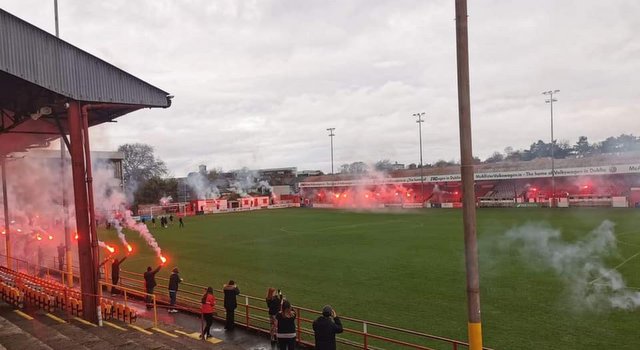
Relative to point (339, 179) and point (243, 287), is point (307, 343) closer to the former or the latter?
point (243, 287)

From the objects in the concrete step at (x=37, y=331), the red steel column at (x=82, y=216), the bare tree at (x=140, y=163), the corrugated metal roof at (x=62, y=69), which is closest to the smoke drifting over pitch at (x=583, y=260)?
the concrete step at (x=37, y=331)

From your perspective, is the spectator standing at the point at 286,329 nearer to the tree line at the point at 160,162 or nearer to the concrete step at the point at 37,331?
the concrete step at the point at 37,331

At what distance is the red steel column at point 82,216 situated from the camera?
12812 mm

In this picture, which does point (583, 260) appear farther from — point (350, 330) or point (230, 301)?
point (230, 301)

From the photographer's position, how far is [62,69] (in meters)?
12.4

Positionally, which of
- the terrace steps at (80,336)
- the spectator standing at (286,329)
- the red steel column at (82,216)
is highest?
the red steel column at (82,216)

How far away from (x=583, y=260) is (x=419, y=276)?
25.4ft

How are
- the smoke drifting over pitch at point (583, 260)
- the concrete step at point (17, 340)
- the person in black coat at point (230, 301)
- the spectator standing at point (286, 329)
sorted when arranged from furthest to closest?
the smoke drifting over pitch at point (583, 260) → the person in black coat at point (230, 301) → the concrete step at point (17, 340) → the spectator standing at point (286, 329)

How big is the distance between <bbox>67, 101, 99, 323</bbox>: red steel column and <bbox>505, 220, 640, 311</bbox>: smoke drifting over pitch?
14084 millimetres

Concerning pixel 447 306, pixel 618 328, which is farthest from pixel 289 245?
pixel 618 328

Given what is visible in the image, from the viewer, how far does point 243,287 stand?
18516 millimetres

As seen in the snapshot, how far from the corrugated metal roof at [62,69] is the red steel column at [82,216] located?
0.65m

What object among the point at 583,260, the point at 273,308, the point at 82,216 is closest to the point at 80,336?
the point at 82,216

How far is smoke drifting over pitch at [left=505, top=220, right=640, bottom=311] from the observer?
576 inches
